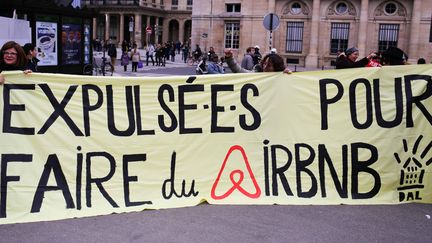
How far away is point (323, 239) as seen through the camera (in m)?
4.85

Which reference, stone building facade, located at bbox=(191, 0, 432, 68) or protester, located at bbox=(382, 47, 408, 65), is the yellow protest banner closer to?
protester, located at bbox=(382, 47, 408, 65)

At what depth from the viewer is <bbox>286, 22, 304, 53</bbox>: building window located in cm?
4306

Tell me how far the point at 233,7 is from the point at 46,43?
3029 centimetres

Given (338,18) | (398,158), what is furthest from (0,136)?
(338,18)

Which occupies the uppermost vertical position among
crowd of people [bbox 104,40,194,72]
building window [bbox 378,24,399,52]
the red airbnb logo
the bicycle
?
building window [bbox 378,24,399,52]

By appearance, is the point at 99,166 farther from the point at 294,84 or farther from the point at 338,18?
the point at 338,18

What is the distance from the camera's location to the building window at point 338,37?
1652 inches

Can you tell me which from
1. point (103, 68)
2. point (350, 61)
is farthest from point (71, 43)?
point (350, 61)

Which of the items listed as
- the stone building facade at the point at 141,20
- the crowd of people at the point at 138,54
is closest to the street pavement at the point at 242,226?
the crowd of people at the point at 138,54

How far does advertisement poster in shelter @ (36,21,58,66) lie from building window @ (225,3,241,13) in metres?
29.8

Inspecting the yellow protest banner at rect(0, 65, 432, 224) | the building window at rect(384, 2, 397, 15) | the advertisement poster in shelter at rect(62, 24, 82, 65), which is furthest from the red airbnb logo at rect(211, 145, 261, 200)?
the building window at rect(384, 2, 397, 15)

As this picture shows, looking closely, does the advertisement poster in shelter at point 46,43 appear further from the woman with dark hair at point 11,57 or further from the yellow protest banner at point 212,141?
the yellow protest banner at point 212,141

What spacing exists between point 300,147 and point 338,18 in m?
37.9

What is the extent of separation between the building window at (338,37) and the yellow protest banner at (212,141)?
3714cm
